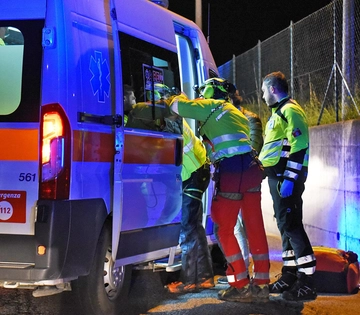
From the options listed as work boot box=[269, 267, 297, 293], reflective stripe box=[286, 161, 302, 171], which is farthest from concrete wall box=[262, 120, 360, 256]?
reflective stripe box=[286, 161, 302, 171]

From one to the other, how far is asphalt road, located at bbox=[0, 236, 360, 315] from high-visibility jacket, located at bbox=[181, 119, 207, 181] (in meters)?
1.09

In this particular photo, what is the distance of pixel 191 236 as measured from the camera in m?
6.50

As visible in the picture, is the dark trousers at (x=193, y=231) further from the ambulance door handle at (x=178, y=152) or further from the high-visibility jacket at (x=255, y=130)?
the high-visibility jacket at (x=255, y=130)

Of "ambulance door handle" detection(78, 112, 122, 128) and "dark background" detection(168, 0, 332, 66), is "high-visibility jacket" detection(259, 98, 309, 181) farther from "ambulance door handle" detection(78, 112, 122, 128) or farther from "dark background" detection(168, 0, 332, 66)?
"dark background" detection(168, 0, 332, 66)

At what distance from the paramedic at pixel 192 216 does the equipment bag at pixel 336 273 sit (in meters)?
1.09

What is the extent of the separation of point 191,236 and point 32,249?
2.19 meters

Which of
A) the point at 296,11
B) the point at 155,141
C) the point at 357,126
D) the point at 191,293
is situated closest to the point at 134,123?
the point at 155,141

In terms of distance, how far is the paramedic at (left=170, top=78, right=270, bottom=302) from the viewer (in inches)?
240

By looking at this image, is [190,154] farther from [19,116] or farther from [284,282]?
[19,116]

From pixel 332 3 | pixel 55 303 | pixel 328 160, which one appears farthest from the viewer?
Result: pixel 332 3

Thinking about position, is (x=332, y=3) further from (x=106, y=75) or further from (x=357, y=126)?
(x=106, y=75)

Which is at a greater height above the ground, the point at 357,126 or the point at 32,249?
the point at 357,126

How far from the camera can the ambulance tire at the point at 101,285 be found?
505 cm

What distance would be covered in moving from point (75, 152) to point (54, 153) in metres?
0.15
